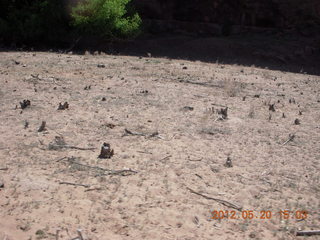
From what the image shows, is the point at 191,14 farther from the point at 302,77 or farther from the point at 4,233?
the point at 4,233

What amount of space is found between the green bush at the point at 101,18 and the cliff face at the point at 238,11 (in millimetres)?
3472

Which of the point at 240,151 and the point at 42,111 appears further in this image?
the point at 42,111

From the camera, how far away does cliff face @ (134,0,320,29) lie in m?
14.6

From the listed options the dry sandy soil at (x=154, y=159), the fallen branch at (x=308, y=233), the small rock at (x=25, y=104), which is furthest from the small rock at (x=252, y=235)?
the small rock at (x=25, y=104)

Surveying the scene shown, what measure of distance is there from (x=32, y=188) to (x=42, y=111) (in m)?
2.44

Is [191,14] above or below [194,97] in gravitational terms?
above

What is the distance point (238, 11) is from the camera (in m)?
15.4

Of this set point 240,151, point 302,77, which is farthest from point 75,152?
point 302,77

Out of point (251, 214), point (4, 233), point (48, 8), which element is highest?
point (48, 8)

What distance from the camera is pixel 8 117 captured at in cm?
582

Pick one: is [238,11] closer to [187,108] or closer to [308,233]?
[187,108]
